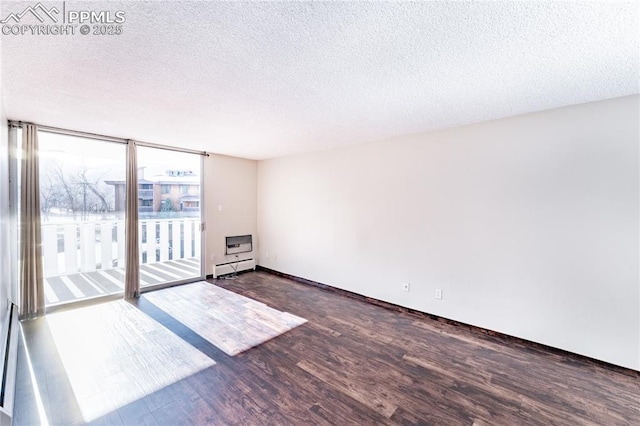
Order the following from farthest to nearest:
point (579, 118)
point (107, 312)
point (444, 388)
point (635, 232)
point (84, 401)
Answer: point (107, 312) → point (579, 118) → point (635, 232) → point (444, 388) → point (84, 401)

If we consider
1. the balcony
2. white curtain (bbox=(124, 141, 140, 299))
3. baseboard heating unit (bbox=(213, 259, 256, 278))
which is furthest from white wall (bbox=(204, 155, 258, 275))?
white curtain (bbox=(124, 141, 140, 299))

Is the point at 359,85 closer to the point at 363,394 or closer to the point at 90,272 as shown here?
the point at 363,394

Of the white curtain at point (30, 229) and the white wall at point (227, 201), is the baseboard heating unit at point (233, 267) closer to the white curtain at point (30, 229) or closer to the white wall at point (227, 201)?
the white wall at point (227, 201)

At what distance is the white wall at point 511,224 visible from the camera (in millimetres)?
2367

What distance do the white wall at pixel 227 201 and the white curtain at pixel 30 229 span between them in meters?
2.20

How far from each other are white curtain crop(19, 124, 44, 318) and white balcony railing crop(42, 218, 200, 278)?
0.25 m

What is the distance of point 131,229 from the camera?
13.2 ft

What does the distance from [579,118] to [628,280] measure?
5.05ft

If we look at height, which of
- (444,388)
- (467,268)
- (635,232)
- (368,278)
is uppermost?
(635,232)

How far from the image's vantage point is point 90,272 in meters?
3.99

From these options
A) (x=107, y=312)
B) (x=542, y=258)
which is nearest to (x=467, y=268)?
(x=542, y=258)

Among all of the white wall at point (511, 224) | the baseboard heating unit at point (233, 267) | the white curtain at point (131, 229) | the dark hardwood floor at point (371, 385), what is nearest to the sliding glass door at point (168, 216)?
the white curtain at point (131, 229)

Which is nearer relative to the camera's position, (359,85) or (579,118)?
(359,85)

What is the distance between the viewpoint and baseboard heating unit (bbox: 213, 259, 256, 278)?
513cm
